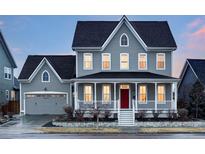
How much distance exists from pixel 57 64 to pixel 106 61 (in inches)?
239

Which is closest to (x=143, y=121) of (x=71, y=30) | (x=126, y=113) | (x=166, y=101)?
(x=126, y=113)

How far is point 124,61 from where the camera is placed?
34.8 metres

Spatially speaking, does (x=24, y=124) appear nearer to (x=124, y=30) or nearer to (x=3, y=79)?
(x=124, y=30)

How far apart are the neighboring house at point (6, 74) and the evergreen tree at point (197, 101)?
1721cm

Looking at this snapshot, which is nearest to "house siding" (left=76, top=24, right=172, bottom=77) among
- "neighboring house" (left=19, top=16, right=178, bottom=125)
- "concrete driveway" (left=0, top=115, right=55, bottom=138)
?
"neighboring house" (left=19, top=16, right=178, bottom=125)

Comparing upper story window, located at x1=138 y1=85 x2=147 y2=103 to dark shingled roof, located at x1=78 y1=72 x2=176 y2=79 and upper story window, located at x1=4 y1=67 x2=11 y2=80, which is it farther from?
upper story window, located at x1=4 y1=67 x2=11 y2=80

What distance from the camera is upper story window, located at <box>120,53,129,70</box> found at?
34781mm

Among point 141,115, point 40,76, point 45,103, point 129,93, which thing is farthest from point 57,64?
point 141,115

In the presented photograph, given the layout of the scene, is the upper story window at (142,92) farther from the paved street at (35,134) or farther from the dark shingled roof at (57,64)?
the paved street at (35,134)

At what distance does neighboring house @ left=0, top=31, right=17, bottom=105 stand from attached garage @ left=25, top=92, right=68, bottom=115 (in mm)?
3148

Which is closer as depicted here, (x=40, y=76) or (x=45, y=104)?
(x=45, y=104)

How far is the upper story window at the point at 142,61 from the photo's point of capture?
3484 centimetres

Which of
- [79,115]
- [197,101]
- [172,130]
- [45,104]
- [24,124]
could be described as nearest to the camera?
[172,130]

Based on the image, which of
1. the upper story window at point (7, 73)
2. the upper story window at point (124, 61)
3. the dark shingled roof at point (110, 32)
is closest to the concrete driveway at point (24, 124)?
the dark shingled roof at point (110, 32)
